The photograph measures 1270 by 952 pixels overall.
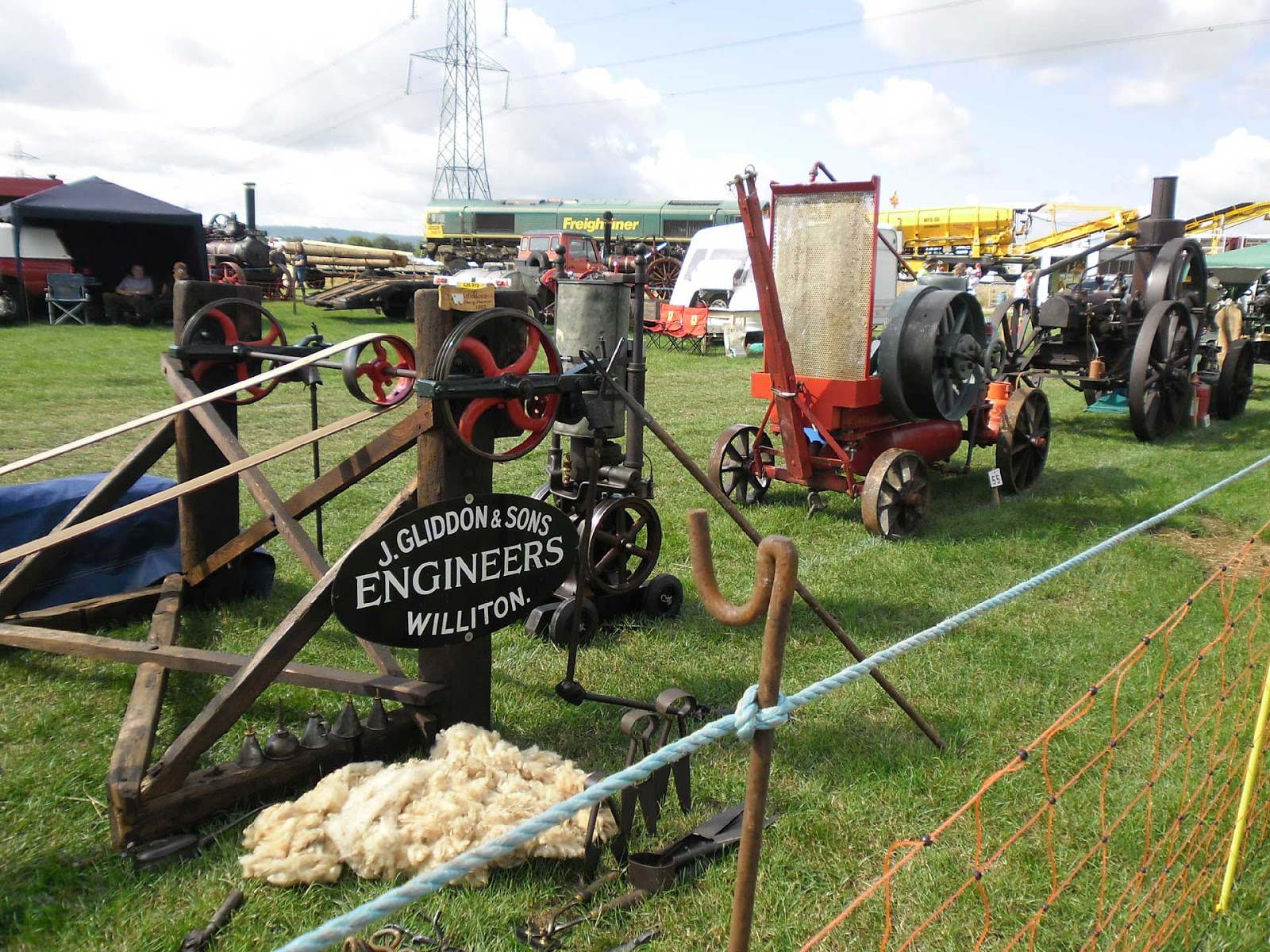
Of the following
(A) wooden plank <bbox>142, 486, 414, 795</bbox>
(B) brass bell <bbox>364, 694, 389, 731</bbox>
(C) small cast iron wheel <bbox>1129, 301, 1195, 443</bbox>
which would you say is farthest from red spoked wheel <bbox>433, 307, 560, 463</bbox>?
(C) small cast iron wheel <bbox>1129, 301, 1195, 443</bbox>

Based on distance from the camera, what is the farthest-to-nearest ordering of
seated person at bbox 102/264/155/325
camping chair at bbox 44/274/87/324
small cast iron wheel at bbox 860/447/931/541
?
seated person at bbox 102/264/155/325, camping chair at bbox 44/274/87/324, small cast iron wheel at bbox 860/447/931/541

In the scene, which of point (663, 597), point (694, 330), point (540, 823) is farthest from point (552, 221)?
point (540, 823)

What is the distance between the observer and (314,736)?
305 centimetres

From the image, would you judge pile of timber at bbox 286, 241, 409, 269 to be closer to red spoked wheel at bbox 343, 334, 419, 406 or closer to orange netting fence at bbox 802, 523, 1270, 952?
red spoked wheel at bbox 343, 334, 419, 406

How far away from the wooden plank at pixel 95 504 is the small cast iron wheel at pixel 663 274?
2092cm

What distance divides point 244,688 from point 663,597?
2.27m

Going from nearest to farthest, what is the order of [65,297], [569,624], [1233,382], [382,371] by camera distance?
[382,371]
[569,624]
[1233,382]
[65,297]

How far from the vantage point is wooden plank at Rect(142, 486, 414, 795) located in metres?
2.75

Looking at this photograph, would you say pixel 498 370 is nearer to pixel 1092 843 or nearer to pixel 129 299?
pixel 1092 843

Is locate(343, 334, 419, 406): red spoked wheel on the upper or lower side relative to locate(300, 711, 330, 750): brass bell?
upper

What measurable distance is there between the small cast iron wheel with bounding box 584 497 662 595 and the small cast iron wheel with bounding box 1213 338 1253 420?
Answer: 31.9 feet

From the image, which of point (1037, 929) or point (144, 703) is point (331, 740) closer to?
point (144, 703)

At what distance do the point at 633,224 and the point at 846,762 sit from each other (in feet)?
112

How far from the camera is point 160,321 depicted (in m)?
18.5
